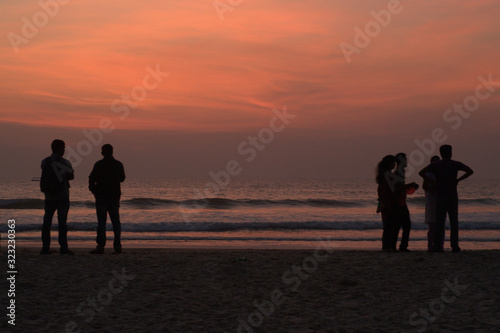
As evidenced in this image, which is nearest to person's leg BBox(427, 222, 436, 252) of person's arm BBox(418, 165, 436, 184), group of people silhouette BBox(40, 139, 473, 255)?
group of people silhouette BBox(40, 139, 473, 255)

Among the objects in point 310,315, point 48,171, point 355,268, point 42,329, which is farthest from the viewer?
point 48,171

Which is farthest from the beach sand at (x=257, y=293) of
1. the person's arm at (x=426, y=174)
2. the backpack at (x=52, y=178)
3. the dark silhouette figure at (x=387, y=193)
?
the person's arm at (x=426, y=174)

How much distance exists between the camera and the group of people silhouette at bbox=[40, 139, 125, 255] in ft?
28.6

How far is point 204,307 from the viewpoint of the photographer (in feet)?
19.2

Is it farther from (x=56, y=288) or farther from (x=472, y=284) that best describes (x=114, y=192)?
(x=472, y=284)

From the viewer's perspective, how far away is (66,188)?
880cm

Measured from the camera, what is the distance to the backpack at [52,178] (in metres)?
8.67

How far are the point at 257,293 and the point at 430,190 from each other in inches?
174

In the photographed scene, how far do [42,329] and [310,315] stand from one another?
280 cm

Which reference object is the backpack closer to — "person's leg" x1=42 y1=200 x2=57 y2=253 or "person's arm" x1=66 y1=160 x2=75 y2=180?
"person's arm" x1=66 y1=160 x2=75 y2=180

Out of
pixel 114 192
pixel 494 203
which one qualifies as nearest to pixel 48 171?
pixel 114 192

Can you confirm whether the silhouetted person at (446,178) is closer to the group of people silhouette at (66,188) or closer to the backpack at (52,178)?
the group of people silhouette at (66,188)

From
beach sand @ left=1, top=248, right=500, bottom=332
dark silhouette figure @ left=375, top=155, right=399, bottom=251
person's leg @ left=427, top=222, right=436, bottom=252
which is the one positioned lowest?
beach sand @ left=1, top=248, right=500, bottom=332

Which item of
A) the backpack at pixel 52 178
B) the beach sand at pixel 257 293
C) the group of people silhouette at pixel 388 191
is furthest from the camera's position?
the group of people silhouette at pixel 388 191
